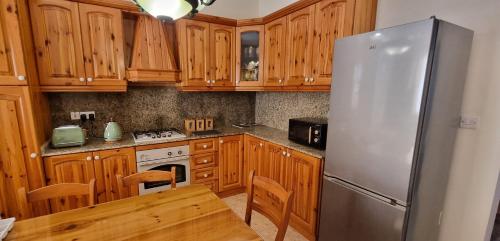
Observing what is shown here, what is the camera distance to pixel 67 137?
1.98m

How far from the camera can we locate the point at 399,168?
→ 1.28 meters

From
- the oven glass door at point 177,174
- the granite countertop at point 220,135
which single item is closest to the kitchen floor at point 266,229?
the oven glass door at point 177,174

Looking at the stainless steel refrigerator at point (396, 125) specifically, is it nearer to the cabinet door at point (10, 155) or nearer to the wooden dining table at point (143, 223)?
the wooden dining table at point (143, 223)

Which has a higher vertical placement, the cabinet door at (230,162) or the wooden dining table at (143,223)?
the wooden dining table at (143,223)

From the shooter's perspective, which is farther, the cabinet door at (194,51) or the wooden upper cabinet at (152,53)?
the cabinet door at (194,51)

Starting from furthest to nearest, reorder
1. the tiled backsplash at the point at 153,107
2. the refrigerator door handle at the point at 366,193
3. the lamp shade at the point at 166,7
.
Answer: the tiled backsplash at the point at 153,107, the refrigerator door handle at the point at 366,193, the lamp shade at the point at 166,7

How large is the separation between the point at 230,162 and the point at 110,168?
1.21m

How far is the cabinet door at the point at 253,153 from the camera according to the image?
2.51m

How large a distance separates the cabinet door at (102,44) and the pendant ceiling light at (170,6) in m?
1.52

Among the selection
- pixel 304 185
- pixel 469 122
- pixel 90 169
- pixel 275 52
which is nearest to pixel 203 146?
pixel 90 169

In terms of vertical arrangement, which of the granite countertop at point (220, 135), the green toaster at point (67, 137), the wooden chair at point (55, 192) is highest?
the green toaster at point (67, 137)

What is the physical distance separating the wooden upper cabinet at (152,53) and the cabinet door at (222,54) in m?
0.45

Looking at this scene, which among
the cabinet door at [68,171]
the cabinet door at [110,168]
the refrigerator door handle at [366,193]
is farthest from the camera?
the cabinet door at [110,168]

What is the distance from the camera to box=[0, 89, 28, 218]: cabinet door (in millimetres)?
1639
